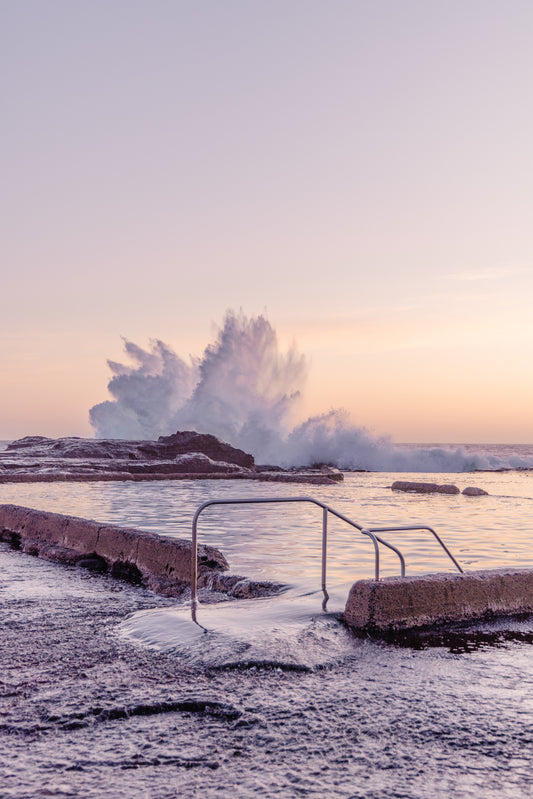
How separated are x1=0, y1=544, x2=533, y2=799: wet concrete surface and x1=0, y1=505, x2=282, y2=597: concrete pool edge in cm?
196

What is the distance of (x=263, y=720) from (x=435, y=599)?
90.8 inches

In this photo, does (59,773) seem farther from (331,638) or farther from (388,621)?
(388,621)

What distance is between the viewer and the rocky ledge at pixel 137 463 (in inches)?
1113

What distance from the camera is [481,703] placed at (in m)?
3.56

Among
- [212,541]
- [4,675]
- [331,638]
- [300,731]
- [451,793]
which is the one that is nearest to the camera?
[451,793]

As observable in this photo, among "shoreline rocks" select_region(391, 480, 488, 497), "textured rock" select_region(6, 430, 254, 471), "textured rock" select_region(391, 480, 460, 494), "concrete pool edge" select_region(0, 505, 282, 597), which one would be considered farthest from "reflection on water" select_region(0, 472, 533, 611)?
"textured rock" select_region(6, 430, 254, 471)

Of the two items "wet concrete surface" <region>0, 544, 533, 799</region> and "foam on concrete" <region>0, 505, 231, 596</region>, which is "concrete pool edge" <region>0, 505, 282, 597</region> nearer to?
"foam on concrete" <region>0, 505, 231, 596</region>

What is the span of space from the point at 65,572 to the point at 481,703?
208 inches

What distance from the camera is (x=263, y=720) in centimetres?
325

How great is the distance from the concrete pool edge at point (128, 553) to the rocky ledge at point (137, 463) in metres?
16.1

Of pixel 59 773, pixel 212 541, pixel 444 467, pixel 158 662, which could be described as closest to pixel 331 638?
pixel 158 662

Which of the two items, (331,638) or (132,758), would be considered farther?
(331,638)

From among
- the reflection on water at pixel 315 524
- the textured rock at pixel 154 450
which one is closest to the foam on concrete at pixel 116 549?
the reflection on water at pixel 315 524

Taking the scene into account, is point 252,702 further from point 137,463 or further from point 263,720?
point 137,463
